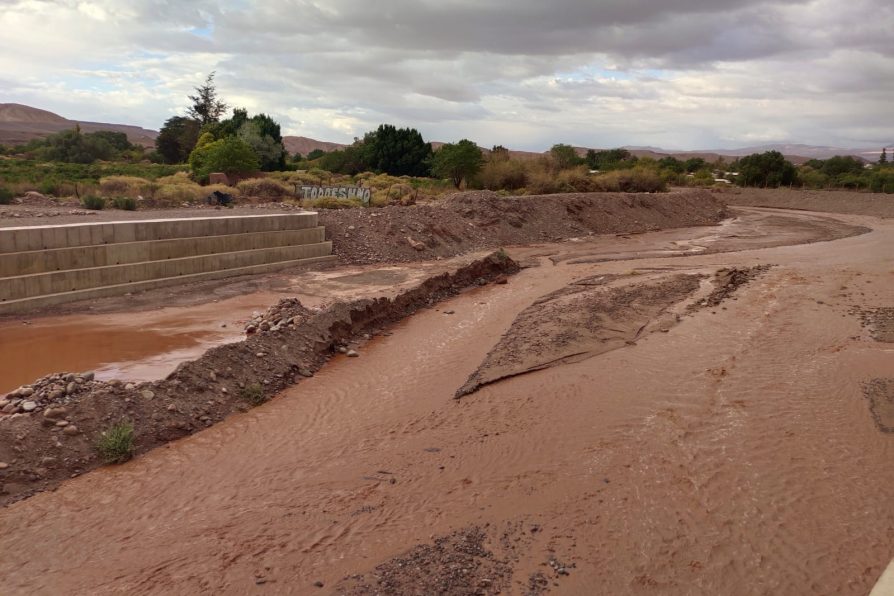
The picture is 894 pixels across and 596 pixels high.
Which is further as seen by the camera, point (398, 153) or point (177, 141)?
point (177, 141)

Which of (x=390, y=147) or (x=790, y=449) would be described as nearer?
(x=790, y=449)

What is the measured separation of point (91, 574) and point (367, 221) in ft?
58.5

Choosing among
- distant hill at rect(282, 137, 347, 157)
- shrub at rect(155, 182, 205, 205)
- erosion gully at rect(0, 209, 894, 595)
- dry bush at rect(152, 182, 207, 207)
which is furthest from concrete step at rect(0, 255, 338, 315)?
distant hill at rect(282, 137, 347, 157)

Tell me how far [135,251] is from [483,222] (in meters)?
14.0

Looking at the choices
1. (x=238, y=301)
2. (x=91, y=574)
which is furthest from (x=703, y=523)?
(x=238, y=301)

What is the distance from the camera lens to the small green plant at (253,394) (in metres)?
9.07

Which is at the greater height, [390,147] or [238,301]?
[390,147]

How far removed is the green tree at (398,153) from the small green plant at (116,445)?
44.7m

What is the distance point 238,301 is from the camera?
601 inches

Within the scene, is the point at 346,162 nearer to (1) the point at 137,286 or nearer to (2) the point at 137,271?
(2) the point at 137,271

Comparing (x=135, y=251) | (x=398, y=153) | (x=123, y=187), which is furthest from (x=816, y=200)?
(x=135, y=251)

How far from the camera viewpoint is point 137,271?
595 inches

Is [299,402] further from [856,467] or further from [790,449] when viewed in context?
[856,467]

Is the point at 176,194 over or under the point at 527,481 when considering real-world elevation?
over
